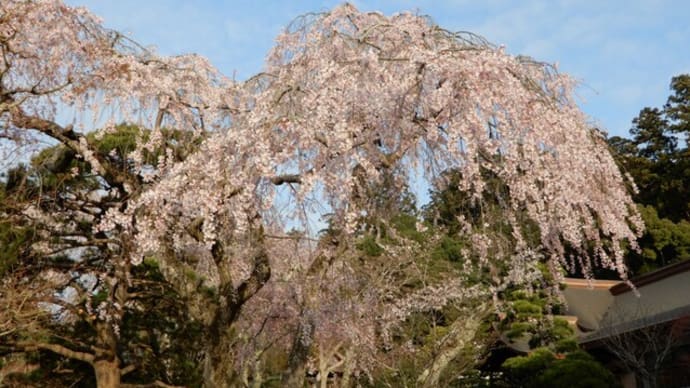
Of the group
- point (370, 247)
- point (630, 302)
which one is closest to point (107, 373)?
point (370, 247)

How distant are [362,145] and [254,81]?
1950 mm

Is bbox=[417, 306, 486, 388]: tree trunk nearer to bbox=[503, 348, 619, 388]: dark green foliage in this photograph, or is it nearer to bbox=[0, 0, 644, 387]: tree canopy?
bbox=[503, 348, 619, 388]: dark green foliage

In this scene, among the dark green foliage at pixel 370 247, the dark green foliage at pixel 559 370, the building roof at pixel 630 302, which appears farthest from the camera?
the dark green foliage at pixel 370 247

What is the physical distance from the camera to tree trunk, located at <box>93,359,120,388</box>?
8570 mm

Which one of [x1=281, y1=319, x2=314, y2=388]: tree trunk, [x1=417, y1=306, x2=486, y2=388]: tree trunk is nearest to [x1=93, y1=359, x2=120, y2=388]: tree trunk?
[x1=281, y1=319, x2=314, y2=388]: tree trunk

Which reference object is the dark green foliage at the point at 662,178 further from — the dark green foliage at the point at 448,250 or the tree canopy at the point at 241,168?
the tree canopy at the point at 241,168

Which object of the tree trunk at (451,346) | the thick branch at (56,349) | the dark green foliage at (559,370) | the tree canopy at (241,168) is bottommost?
the dark green foliage at (559,370)

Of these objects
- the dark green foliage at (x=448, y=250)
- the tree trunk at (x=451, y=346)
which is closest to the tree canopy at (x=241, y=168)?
the tree trunk at (x=451, y=346)

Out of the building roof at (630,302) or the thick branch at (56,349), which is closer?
the thick branch at (56,349)

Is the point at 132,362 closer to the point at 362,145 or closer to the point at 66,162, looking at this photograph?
the point at 66,162

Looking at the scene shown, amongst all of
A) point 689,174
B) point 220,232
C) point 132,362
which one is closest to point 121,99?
point 220,232

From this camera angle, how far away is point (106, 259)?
914cm

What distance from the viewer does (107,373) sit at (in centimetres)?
863

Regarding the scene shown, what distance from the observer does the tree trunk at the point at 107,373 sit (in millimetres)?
8570
